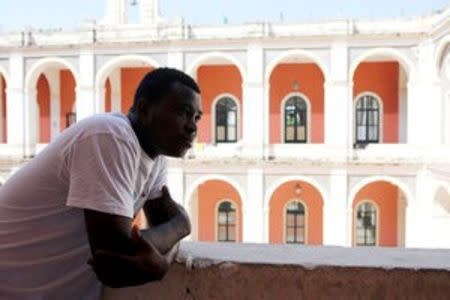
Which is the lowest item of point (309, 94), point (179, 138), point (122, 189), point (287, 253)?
point (287, 253)

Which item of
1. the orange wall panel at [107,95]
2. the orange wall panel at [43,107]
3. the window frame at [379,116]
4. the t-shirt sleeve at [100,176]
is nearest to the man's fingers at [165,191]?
the t-shirt sleeve at [100,176]

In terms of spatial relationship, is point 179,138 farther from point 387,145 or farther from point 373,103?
point 373,103

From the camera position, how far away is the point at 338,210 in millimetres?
16156

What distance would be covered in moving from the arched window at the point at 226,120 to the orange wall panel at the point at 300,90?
1221mm

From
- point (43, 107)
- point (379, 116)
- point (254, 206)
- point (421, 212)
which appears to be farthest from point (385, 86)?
point (43, 107)

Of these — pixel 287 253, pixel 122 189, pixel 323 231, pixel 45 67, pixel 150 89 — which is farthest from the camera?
pixel 45 67

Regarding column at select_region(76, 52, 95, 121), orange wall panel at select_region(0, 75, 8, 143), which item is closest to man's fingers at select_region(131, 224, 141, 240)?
column at select_region(76, 52, 95, 121)

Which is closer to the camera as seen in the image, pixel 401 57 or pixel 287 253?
pixel 287 253

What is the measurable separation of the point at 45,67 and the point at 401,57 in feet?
36.5

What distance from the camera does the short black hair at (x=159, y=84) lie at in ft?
5.37

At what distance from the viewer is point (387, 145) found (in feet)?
53.5

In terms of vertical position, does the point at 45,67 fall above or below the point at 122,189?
above

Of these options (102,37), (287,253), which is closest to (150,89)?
(287,253)

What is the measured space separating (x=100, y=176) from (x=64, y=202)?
0.18m
